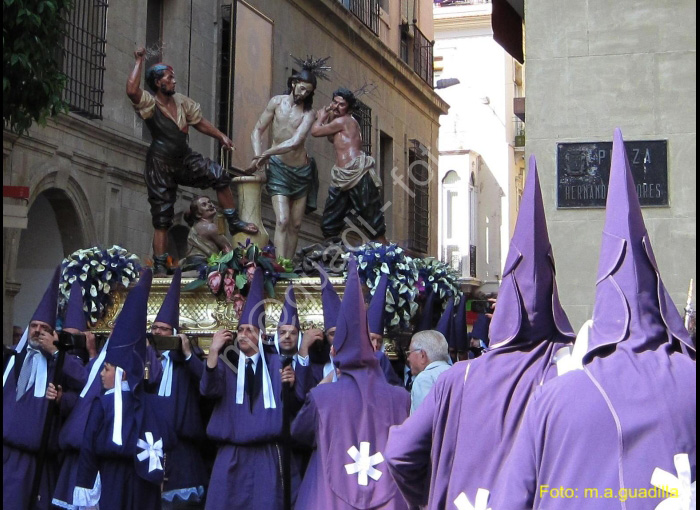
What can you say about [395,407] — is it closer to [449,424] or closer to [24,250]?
[449,424]

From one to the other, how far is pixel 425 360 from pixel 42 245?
10.5 m

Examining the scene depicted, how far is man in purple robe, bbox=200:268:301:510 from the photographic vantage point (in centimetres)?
682

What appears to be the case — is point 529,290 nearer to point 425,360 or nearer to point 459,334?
point 425,360

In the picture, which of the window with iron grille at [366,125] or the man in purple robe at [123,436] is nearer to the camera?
the man in purple robe at [123,436]

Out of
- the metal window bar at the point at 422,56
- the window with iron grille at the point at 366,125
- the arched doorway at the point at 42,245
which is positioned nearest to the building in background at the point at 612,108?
the arched doorway at the point at 42,245

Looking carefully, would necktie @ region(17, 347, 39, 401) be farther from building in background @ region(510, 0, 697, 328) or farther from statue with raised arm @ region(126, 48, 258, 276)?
statue with raised arm @ region(126, 48, 258, 276)

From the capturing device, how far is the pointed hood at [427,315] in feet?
33.3

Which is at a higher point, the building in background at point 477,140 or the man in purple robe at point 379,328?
the building in background at point 477,140

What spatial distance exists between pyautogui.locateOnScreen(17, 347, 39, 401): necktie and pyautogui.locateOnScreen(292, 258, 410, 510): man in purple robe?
211 centimetres

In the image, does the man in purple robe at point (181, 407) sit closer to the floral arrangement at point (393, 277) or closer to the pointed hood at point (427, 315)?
the floral arrangement at point (393, 277)

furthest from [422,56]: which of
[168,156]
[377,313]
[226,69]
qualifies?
[377,313]

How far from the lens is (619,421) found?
2924 mm

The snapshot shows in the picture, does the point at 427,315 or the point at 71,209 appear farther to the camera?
the point at 71,209

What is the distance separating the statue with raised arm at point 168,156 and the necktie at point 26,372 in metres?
3.88
